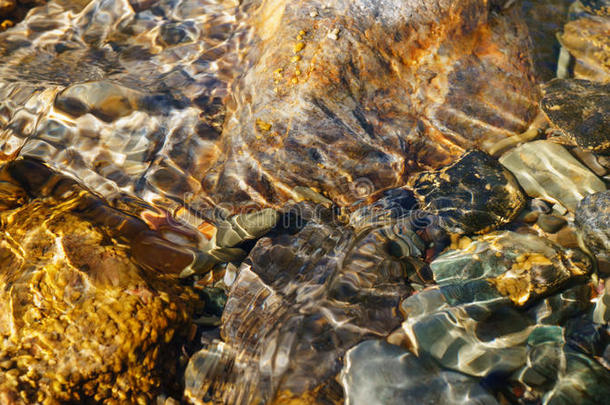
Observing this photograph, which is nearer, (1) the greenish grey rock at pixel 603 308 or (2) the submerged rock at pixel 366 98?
(1) the greenish grey rock at pixel 603 308

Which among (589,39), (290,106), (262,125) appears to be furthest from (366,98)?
(589,39)

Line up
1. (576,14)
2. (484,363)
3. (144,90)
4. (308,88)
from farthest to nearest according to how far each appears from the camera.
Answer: (576,14) < (144,90) < (308,88) < (484,363)

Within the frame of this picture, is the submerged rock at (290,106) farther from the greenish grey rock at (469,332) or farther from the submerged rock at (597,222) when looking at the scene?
the greenish grey rock at (469,332)

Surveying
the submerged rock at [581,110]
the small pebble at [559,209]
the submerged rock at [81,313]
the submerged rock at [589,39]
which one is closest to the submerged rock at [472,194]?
the small pebble at [559,209]

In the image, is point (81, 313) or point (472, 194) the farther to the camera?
point (472, 194)

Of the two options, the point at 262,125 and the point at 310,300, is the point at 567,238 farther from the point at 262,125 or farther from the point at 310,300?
the point at 262,125

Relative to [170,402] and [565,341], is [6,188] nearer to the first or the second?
[170,402]

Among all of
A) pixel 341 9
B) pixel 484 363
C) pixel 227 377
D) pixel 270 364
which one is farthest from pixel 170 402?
pixel 341 9
